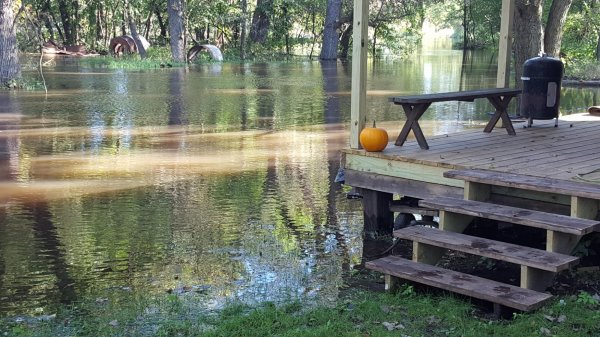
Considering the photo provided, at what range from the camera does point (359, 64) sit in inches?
291

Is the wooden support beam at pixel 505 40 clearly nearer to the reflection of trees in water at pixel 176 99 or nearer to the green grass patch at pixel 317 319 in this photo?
the green grass patch at pixel 317 319

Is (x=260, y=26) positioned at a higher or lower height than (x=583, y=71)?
higher

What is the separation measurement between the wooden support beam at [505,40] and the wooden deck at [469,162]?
4.34 ft

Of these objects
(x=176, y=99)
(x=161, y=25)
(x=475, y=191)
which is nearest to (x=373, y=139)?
(x=475, y=191)

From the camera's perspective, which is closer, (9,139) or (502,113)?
(502,113)

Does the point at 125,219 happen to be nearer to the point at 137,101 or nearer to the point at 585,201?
the point at 585,201

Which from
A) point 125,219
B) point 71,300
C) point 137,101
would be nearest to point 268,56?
point 137,101

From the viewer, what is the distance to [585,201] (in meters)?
5.83

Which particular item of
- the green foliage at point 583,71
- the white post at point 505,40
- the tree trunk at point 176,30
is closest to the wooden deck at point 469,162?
the white post at point 505,40

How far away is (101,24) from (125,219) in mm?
40649

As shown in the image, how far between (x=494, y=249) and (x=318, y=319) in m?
1.34

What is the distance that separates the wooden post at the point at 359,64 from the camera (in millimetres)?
7258

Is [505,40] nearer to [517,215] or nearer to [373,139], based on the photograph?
[373,139]

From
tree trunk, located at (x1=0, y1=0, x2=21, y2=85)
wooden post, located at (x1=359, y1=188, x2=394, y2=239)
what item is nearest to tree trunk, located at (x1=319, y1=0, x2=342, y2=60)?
tree trunk, located at (x1=0, y1=0, x2=21, y2=85)
